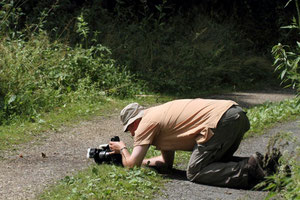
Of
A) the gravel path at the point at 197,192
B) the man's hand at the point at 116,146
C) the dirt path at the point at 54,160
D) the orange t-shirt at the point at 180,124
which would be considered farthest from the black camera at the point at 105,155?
the gravel path at the point at 197,192

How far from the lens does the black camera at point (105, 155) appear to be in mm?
6391

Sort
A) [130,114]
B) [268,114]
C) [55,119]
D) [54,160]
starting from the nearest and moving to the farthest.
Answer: [130,114]
[54,160]
[55,119]
[268,114]

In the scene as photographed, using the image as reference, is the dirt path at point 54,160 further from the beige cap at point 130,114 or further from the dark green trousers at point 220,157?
the beige cap at point 130,114

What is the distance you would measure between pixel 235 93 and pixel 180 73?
1.33m

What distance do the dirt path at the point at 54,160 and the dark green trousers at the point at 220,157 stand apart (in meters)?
0.10

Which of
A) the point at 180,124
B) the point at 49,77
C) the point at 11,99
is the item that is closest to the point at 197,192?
the point at 180,124

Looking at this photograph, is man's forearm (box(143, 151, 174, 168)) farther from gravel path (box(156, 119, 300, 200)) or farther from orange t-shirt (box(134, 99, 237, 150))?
orange t-shirt (box(134, 99, 237, 150))

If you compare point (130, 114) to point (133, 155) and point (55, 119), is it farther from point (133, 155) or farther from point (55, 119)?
point (55, 119)

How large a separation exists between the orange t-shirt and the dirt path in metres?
0.46

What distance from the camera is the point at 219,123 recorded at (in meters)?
5.93

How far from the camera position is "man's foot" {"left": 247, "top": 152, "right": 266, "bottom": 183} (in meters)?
5.68

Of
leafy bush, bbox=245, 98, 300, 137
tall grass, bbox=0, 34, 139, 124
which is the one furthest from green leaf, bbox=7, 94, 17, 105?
leafy bush, bbox=245, 98, 300, 137

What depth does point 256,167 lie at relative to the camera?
18.7 ft

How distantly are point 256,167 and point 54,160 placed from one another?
2623mm
